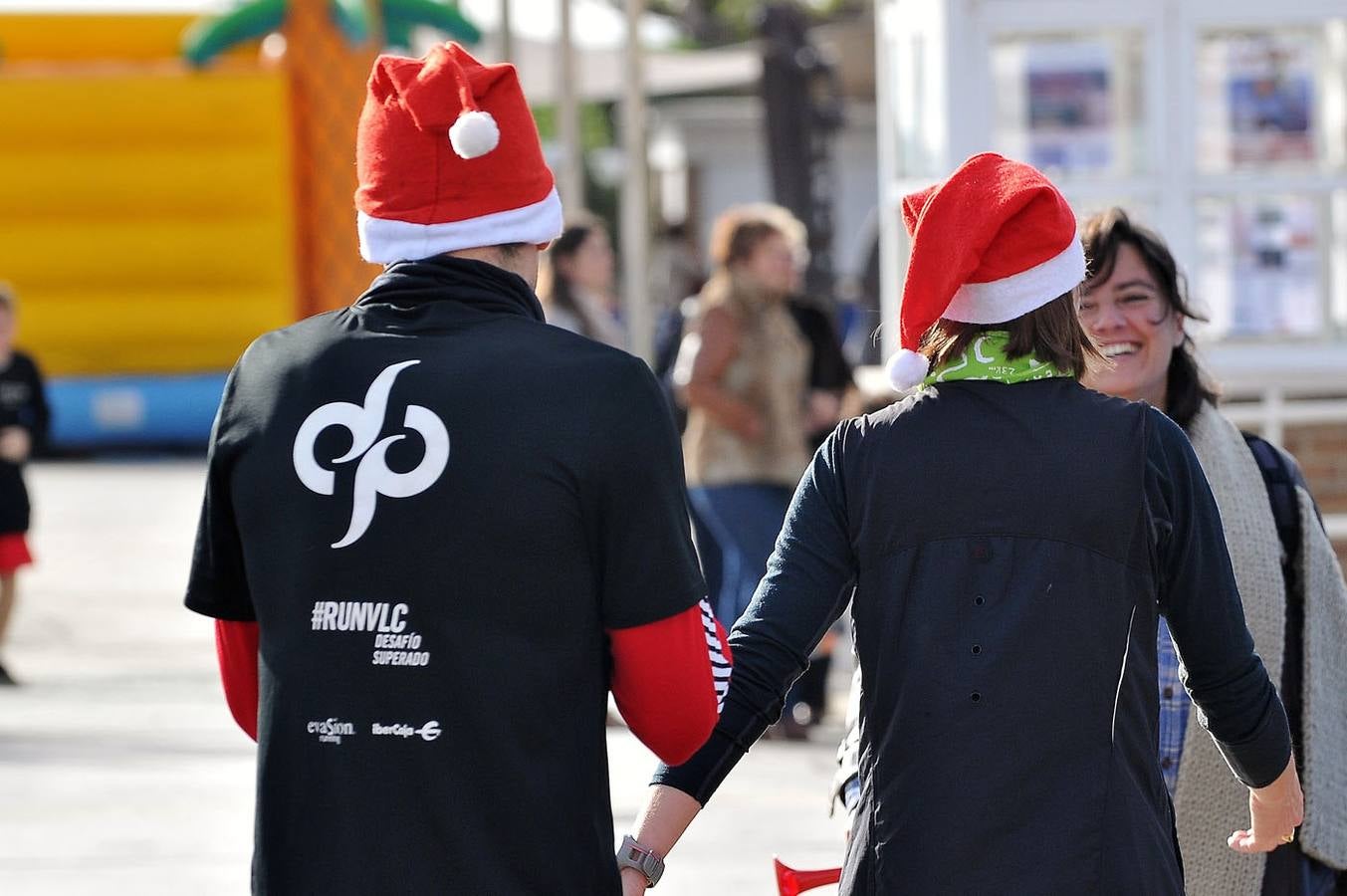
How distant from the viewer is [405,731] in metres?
2.29

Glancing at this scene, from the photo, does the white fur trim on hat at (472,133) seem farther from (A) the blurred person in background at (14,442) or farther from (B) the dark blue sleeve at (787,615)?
(A) the blurred person in background at (14,442)

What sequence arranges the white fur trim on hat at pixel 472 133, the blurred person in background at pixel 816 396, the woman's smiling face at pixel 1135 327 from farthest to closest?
the blurred person in background at pixel 816 396, the woman's smiling face at pixel 1135 327, the white fur trim on hat at pixel 472 133

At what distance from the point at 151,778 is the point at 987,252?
197 inches

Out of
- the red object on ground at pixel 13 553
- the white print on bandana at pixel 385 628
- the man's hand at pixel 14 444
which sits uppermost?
the white print on bandana at pixel 385 628

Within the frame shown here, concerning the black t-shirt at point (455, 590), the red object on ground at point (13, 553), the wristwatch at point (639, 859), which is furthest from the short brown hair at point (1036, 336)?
the red object on ground at point (13, 553)

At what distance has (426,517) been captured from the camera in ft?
7.53

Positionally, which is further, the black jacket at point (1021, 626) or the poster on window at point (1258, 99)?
the poster on window at point (1258, 99)

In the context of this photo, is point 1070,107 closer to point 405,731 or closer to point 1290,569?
point 1290,569

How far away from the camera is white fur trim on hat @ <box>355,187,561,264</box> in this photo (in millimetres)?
2441

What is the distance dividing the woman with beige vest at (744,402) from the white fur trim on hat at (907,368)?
186 inches

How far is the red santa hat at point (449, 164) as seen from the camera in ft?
8.01

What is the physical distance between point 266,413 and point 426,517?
239 millimetres

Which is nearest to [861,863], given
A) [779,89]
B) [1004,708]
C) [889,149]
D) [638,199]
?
[1004,708]

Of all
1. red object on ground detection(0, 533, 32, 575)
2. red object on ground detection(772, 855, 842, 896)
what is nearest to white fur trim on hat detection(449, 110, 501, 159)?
red object on ground detection(772, 855, 842, 896)
